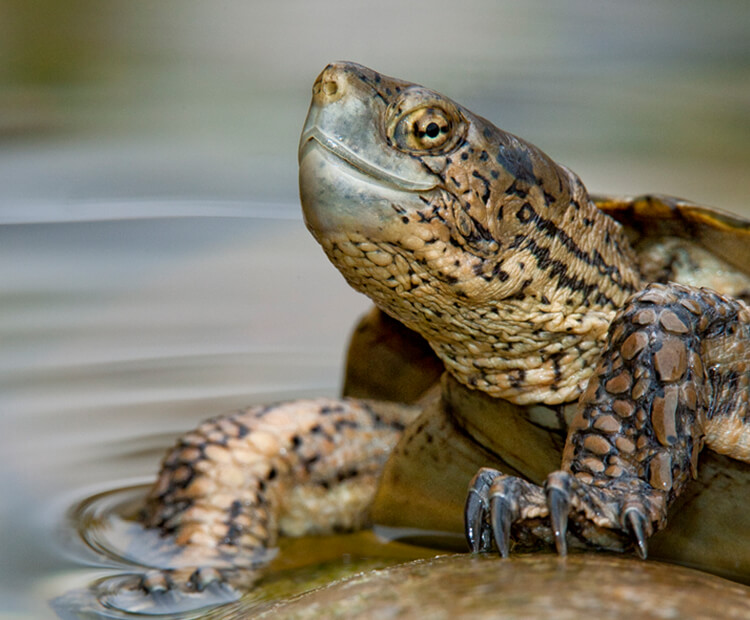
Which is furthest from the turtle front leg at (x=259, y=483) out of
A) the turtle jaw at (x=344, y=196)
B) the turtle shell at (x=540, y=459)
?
the turtle jaw at (x=344, y=196)

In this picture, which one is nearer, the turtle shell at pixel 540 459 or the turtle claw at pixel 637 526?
the turtle claw at pixel 637 526

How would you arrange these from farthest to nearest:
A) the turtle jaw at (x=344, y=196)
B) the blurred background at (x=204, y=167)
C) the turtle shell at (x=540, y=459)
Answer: the blurred background at (x=204, y=167) → the turtle shell at (x=540, y=459) → the turtle jaw at (x=344, y=196)

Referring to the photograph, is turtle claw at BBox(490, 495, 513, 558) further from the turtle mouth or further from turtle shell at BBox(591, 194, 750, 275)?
turtle shell at BBox(591, 194, 750, 275)

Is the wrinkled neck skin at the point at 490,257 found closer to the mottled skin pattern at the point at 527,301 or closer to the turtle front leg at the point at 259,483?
the mottled skin pattern at the point at 527,301

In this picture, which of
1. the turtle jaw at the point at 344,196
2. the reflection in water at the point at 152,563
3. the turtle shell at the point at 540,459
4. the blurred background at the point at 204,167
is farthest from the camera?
the blurred background at the point at 204,167

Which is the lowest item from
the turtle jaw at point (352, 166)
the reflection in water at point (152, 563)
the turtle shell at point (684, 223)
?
the reflection in water at point (152, 563)

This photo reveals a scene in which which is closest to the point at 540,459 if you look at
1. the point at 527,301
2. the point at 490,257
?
the point at 527,301

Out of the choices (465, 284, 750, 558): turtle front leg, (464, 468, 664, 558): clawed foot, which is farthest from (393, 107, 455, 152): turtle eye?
(464, 468, 664, 558): clawed foot
